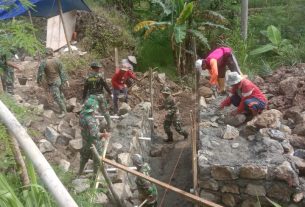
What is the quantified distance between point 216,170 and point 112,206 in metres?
1.70

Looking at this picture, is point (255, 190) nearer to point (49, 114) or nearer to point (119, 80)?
point (119, 80)

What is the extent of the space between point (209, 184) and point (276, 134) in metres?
1.36

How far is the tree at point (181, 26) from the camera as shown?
1039cm

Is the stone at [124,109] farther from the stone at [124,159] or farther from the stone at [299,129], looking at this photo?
the stone at [299,129]

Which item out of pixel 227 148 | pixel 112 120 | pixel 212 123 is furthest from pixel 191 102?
pixel 227 148

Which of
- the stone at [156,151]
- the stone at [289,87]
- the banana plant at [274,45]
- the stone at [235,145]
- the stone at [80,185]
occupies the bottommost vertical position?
the stone at [156,151]

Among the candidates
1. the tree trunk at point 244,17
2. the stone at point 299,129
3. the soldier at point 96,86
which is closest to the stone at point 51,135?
the soldier at point 96,86

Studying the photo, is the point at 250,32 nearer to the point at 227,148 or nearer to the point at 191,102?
the point at 191,102

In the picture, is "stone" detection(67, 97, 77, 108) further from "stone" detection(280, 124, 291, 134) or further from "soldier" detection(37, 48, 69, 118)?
"stone" detection(280, 124, 291, 134)

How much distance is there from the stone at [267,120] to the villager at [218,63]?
936mm

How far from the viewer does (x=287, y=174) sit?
5.52 m

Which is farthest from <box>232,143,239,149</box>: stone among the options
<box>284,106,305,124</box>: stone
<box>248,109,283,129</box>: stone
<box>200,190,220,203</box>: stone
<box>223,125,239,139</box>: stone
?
<box>284,106,305,124</box>: stone

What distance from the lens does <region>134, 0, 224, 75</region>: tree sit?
10391 mm

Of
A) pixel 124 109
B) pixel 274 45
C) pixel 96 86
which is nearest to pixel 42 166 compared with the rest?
pixel 96 86
